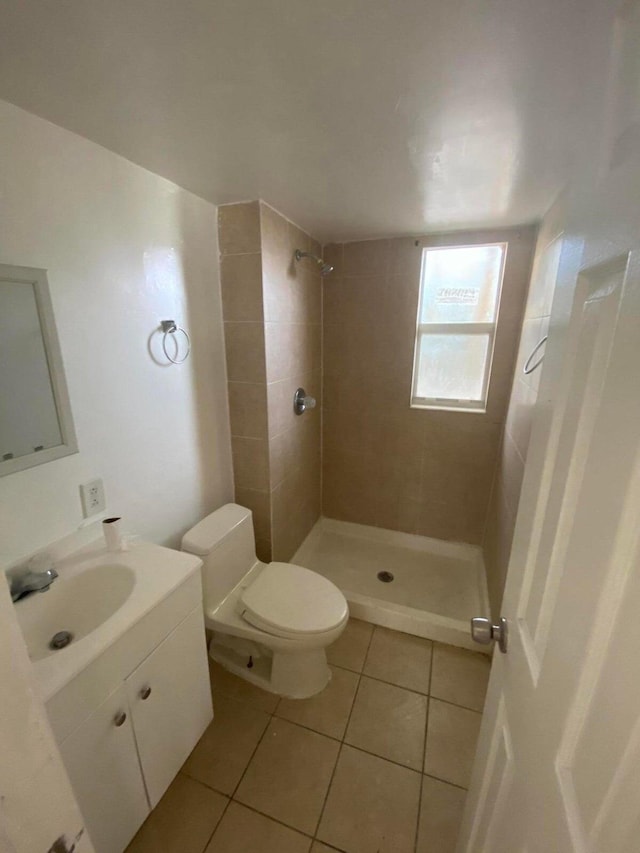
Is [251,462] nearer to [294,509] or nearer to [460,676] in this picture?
[294,509]

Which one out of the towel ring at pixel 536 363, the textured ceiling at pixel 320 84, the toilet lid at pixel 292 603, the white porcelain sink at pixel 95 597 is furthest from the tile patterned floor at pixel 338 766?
the textured ceiling at pixel 320 84

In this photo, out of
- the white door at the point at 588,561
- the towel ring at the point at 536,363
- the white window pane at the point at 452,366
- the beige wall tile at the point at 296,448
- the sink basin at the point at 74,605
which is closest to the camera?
the white door at the point at 588,561

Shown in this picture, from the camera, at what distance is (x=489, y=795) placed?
2.37 ft

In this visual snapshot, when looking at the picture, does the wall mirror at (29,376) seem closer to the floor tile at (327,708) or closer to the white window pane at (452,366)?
the floor tile at (327,708)

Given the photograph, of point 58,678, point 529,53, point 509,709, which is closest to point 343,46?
point 529,53

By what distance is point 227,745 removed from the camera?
1.36 meters

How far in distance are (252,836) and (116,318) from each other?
176cm

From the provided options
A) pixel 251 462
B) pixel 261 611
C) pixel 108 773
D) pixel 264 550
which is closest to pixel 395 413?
pixel 251 462

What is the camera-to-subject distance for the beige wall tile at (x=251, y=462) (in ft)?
5.82

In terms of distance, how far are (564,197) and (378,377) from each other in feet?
4.10

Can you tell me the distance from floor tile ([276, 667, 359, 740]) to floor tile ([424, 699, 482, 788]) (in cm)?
34

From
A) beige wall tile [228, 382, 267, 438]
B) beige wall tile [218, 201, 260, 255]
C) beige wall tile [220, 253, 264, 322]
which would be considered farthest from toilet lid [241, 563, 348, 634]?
beige wall tile [218, 201, 260, 255]

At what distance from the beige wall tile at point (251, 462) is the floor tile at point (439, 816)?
4.39 feet

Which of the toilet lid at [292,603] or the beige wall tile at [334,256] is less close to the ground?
the beige wall tile at [334,256]
